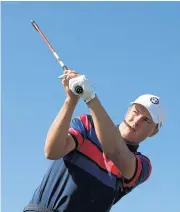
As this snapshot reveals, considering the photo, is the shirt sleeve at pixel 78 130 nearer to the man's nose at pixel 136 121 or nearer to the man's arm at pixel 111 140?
the man's arm at pixel 111 140

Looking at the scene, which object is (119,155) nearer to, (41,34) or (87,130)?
(87,130)

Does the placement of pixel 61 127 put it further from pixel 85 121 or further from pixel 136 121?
pixel 136 121

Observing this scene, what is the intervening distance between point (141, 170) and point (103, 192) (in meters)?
0.69

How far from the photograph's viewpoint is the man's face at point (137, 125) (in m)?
6.67

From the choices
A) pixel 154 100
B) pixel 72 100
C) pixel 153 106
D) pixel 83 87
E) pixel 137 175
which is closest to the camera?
pixel 83 87

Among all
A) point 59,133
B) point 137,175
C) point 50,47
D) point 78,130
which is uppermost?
point 50,47

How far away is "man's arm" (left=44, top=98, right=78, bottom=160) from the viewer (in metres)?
5.96

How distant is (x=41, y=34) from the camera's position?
7.40 meters

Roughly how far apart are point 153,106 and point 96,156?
1105mm

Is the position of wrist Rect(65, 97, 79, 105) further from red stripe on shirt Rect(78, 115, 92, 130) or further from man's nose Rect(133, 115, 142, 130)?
man's nose Rect(133, 115, 142, 130)

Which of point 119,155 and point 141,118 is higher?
point 141,118

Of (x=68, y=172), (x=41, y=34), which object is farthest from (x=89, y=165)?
(x=41, y=34)

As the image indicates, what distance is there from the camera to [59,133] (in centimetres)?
599

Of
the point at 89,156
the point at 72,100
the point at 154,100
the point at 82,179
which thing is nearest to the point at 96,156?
the point at 89,156
